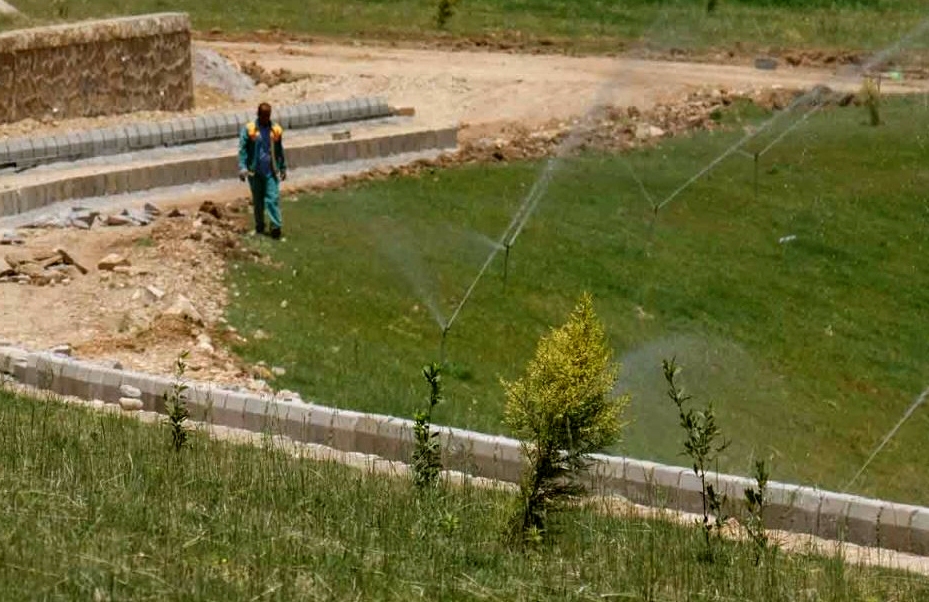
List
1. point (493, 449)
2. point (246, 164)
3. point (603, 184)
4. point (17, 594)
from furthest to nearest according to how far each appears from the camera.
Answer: point (603, 184) < point (246, 164) < point (493, 449) < point (17, 594)

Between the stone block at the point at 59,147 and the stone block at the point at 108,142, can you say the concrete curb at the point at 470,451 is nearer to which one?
the stone block at the point at 59,147

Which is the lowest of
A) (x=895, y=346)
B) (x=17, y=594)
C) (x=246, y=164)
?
(x=895, y=346)

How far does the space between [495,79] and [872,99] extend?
5848 millimetres

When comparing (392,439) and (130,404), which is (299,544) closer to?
(392,439)

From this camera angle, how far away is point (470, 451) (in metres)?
13.1

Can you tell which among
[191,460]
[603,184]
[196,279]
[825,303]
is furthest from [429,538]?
[603,184]

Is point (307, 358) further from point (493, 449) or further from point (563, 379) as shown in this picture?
point (563, 379)

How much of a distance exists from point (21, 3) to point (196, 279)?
16.0 m

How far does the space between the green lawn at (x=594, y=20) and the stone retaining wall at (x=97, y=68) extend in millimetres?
6920

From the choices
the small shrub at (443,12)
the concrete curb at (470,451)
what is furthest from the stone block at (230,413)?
the small shrub at (443,12)

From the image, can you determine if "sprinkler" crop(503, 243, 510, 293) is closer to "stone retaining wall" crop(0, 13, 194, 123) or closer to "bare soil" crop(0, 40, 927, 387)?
"bare soil" crop(0, 40, 927, 387)

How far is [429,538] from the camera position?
972 centimetres

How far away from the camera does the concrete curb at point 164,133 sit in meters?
24.2

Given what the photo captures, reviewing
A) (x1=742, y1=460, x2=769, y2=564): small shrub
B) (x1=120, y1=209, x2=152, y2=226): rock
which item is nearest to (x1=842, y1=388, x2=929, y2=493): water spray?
(x1=742, y1=460, x2=769, y2=564): small shrub
